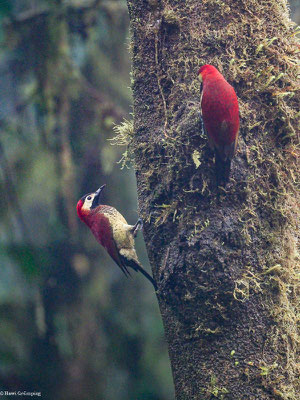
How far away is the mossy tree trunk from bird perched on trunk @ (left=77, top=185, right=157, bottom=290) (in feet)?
3.18

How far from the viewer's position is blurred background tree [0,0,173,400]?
4.74 metres

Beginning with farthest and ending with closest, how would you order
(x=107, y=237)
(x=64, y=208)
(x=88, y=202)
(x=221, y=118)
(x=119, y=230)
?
(x=64, y=208)
(x=88, y=202)
(x=119, y=230)
(x=107, y=237)
(x=221, y=118)

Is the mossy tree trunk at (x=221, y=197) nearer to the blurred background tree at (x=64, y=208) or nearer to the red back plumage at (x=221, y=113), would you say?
the red back plumage at (x=221, y=113)

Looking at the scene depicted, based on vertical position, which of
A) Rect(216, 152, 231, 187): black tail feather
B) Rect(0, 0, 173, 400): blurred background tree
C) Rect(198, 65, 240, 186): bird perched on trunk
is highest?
Rect(198, 65, 240, 186): bird perched on trunk

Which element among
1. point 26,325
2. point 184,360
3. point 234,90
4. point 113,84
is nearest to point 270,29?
point 234,90

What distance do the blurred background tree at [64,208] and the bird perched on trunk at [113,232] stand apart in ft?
3.89

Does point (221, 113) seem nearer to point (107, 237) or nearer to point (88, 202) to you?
point (107, 237)

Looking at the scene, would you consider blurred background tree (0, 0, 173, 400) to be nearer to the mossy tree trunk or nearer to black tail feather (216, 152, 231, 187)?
the mossy tree trunk

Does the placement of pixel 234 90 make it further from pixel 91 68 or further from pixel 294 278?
pixel 91 68

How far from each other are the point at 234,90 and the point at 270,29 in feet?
1.81

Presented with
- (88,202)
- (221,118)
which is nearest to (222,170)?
(221,118)

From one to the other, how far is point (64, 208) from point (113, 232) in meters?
1.55

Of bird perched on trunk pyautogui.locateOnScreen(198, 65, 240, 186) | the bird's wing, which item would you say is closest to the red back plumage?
bird perched on trunk pyautogui.locateOnScreen(198, 65, 240, 186)

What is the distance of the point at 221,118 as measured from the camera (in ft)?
7.52
